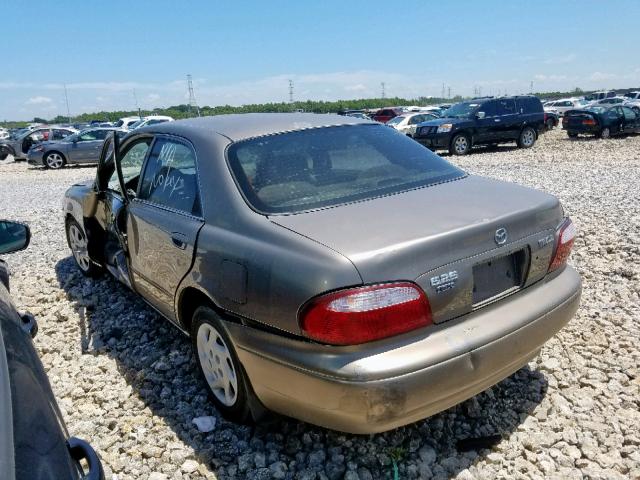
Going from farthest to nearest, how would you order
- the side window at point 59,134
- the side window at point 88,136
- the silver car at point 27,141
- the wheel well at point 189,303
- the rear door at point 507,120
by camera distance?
the silver car at point 27,141 → the side window at point 59,134 → the side window at point 88,136 → the rear door at point 507,120 → the wheel well at point 189,303

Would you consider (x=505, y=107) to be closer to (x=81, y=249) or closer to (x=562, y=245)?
(x=81, y=249)

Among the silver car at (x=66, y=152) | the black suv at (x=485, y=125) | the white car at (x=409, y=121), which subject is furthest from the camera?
the white car at (x=409, y=121)

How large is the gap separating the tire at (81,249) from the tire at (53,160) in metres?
→ 16.1

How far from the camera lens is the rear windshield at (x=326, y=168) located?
2746 millimetres

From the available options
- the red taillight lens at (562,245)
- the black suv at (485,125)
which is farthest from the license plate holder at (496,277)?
the black suv at (485,125)

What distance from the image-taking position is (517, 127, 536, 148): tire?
18.7 metres

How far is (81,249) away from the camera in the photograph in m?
5.35

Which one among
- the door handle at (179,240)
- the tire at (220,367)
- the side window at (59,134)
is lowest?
the tire at (220,367)

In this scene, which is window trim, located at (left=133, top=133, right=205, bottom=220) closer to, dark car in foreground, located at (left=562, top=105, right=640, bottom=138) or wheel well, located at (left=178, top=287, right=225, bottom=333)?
wheel well, located at (left=178, top=287, right=225, bottom=333)

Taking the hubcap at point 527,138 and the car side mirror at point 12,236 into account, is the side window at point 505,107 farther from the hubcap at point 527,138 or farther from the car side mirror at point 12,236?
the car side mirror at point 12,236

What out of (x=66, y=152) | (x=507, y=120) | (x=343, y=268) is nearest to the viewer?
(x=343, y=268)

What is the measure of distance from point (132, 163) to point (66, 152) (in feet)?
57.5

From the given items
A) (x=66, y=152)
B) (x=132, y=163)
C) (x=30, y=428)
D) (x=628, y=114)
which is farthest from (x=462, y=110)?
(x=30, y=428)

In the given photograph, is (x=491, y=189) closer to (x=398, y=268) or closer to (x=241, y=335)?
(x=398, y=268)
